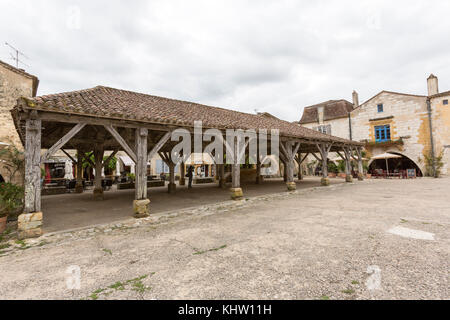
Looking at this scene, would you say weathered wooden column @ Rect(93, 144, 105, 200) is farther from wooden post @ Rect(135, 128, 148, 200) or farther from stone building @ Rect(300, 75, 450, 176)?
stone building @ Rect(300, 75, 450, 176)

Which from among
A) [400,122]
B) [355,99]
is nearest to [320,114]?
[355,99]

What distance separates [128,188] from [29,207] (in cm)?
968

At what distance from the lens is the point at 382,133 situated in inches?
732

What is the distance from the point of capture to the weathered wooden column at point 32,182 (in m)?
4.08

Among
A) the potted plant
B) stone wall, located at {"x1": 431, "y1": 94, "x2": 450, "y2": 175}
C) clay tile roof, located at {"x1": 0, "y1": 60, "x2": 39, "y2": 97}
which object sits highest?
clay tile roof, located at {"x1": 0, "y1": 60, "x2": 39, "y2": 97}

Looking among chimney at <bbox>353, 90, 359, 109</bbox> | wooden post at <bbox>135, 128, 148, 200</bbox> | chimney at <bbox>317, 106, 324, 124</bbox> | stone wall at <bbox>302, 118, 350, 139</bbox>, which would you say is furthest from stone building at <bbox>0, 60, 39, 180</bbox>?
chimney at <bbox>353, 90, 359, 109</bbox>

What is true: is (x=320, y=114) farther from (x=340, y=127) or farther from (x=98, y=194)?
(x=98, y=194)

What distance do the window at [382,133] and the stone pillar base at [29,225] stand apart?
22837 mm

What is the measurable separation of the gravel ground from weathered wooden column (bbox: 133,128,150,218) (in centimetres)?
75

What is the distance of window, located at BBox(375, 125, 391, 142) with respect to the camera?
18.3 metres

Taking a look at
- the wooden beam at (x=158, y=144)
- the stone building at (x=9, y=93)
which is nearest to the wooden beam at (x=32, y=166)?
the wooden beam at (x=158, y=144)
